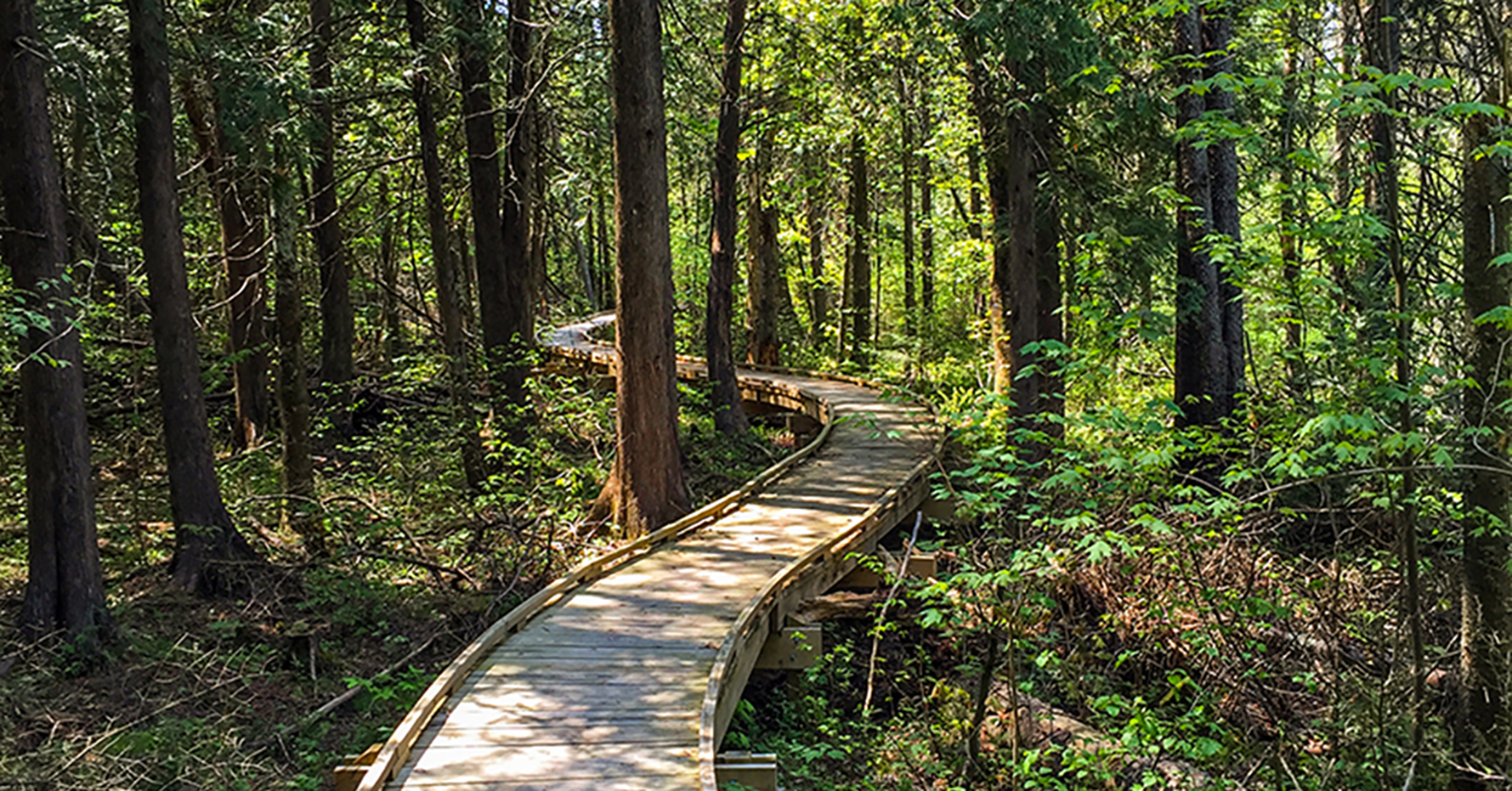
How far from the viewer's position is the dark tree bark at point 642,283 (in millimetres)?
10609

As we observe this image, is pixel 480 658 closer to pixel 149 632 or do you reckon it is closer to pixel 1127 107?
pixel 149 632

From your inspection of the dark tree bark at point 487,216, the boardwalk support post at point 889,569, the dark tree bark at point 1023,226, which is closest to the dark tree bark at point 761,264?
the dark tree bark at point 1023,226

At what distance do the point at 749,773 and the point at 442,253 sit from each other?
899 centimetres

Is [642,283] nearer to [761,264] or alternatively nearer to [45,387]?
[45,387]

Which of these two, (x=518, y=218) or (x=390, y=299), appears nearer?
(x=518, y=218)

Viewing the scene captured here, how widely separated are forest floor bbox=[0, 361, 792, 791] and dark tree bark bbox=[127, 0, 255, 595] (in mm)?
452

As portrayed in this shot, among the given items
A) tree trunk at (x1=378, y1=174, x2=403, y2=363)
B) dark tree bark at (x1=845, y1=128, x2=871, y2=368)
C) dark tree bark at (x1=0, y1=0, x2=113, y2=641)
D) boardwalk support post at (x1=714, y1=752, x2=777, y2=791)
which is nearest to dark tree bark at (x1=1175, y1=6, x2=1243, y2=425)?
boardwalk support post at (x1=714, y1=752, x2=777, y2=791)

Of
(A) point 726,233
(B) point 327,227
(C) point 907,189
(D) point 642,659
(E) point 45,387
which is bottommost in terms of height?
(D) point 642,659

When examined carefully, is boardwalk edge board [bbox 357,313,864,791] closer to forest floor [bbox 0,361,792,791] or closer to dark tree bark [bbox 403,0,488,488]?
forest floor [bbox 0,361,792,791]

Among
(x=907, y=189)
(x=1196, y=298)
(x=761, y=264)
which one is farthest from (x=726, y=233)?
(x=907, y=189)

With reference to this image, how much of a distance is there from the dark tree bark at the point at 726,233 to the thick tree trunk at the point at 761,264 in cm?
531

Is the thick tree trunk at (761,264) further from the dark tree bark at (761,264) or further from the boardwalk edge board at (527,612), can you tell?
the boardwalk edge board at (527,612)

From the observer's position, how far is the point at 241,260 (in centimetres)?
1403

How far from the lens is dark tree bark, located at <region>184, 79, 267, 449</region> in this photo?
48.1 ft
